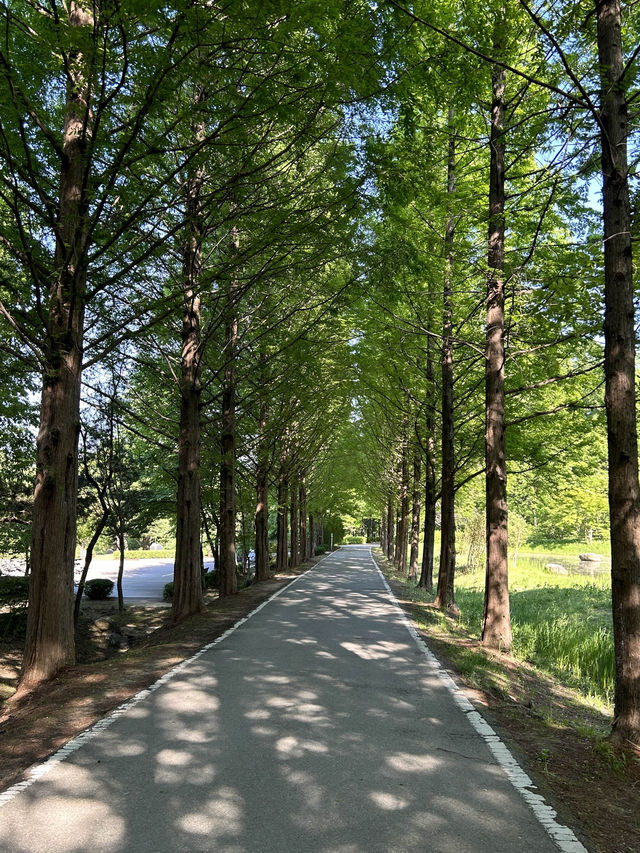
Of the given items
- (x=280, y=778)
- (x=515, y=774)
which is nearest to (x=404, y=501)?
(x=515, y=774)

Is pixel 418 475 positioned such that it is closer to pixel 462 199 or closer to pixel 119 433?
pixel 119 433

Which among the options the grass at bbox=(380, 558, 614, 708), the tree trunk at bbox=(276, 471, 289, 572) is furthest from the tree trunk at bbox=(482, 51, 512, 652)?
the tree trunk at bbox=(276, 471, 289, 572)

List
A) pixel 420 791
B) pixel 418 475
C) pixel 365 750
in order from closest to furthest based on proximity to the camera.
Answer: pixel 420 791 < pixel 365 750 < pixel 418 475

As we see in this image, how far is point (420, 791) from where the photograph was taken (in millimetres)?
4031

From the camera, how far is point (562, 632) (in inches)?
568

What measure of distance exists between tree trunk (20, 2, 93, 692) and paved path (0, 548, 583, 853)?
1692mm

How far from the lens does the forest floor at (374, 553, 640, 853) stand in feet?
12.6

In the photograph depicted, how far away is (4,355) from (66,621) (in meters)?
7.18

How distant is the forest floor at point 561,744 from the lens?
384cm

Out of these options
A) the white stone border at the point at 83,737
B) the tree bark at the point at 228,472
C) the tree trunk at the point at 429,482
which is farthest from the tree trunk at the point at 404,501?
the white stone border at the point at 83,737

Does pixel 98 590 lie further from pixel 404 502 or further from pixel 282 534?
pixel 404 502

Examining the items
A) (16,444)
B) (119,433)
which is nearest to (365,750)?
(16,444)

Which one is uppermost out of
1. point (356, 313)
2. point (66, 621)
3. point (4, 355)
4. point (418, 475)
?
point (356, 313)

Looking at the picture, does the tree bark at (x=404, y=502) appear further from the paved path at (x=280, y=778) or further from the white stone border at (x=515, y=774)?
the paved path at (x=280, y=778)
